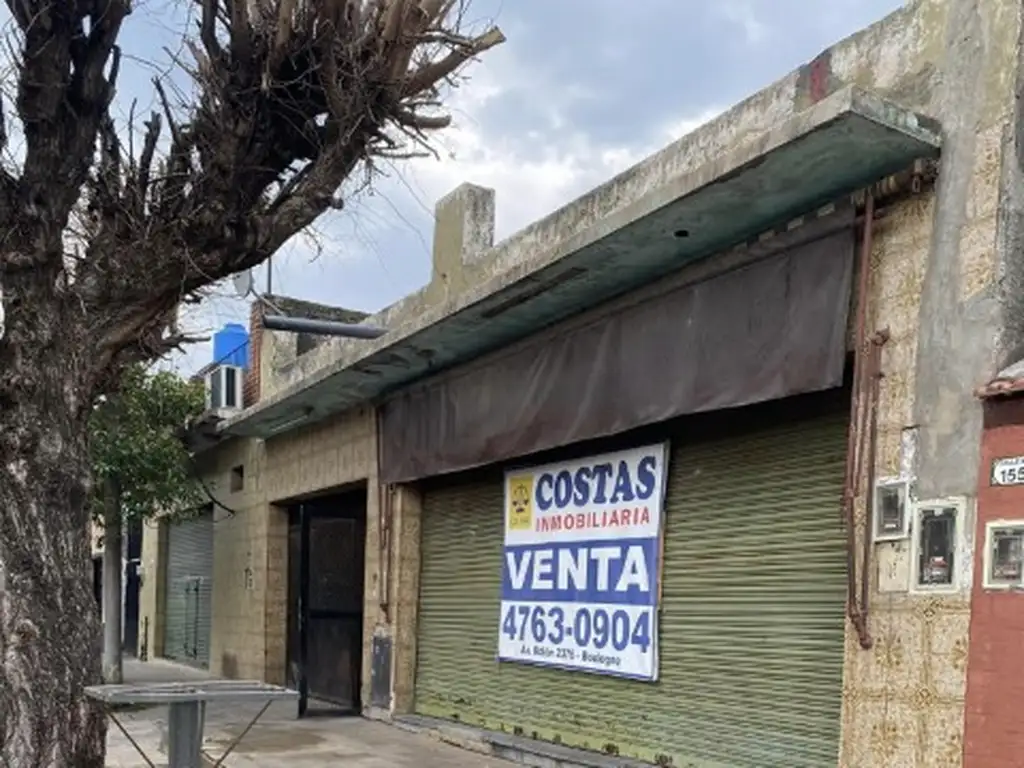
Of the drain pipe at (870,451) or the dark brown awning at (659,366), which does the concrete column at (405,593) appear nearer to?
the dark brown awning at (659,366)

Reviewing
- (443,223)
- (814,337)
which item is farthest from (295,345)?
(814,337)

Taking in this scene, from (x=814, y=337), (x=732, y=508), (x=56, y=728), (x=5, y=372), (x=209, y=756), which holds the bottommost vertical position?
(x=209, y=756)

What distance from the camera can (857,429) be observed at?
5.93 meters

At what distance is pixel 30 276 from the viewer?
246 inches

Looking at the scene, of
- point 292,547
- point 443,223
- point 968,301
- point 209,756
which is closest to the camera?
point 968,301

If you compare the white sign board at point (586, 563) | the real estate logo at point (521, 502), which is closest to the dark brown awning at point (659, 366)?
the real estate logo at point (521, 502)

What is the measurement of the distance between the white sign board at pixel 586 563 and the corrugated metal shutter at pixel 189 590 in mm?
10270

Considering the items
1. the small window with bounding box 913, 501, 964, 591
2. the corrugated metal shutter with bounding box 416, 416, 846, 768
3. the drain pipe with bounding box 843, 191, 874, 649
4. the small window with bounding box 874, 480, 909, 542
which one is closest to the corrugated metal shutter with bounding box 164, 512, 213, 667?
the corrugated metal shutter with bounding box 416, 416, 846, 768

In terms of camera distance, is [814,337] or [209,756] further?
[209,756]

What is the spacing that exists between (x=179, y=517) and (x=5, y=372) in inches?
480

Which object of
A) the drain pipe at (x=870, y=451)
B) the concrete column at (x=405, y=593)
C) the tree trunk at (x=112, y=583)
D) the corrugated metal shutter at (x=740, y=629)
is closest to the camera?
the drain pipe at (x=870, y=451)

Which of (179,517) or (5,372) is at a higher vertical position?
(5,372)

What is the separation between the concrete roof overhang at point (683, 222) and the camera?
5.55 m

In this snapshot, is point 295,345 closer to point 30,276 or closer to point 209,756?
point 209,756
